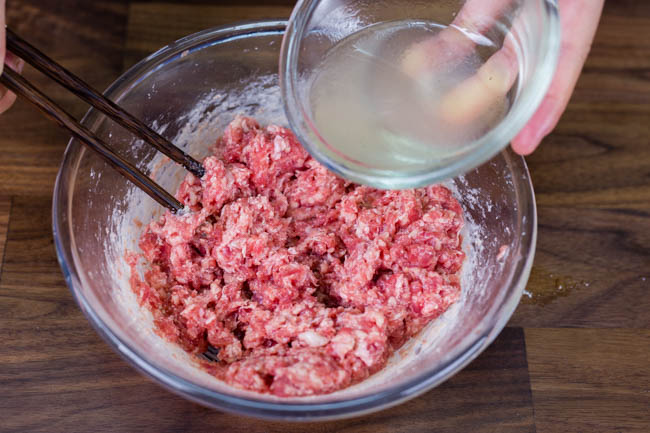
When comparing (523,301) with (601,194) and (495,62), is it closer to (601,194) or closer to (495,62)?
(601,194)

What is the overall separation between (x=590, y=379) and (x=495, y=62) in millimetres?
1231

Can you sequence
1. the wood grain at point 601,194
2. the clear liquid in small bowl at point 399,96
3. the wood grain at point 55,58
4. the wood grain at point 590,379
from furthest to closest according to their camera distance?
the wood grain at point 55,58
the wood grain at point 601,194
the wood grain at point 590,379
the clear liquid in small bowl at point 399,96

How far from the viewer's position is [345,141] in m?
1.89

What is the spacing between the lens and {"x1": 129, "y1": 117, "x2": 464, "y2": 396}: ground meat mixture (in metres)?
1.90

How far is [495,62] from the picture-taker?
2.01m

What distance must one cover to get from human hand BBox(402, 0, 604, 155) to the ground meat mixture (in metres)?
0.38

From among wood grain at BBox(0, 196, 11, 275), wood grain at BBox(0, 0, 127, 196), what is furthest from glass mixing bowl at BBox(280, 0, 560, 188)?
wood grain at BBox(0, 196, 11, 275)

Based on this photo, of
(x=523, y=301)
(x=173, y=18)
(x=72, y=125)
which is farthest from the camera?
(x=173, y=18)

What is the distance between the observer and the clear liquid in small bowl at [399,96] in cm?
186

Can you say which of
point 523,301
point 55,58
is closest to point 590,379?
point 523,301

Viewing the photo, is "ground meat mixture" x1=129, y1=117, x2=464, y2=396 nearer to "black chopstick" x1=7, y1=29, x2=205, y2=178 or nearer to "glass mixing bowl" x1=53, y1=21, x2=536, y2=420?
"glass mixing bowl" x1=53, y1=21, x2=536, y2=420

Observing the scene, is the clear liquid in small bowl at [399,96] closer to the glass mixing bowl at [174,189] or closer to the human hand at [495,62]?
the human hand at [495,62]

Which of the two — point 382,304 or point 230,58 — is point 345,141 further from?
point 230,58

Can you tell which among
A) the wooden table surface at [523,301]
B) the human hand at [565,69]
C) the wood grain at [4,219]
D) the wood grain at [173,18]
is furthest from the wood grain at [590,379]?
the wood grain at [4,219]
